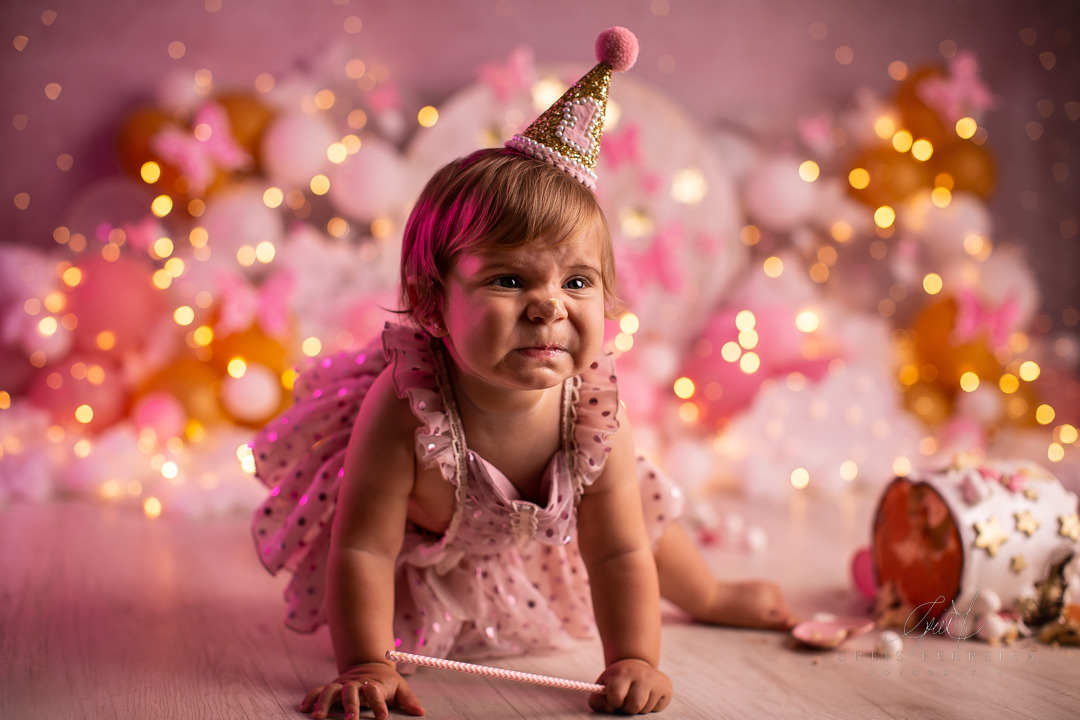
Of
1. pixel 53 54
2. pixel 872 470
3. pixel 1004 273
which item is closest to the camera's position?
pixel 872 470

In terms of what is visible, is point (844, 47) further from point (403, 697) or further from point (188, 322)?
point (403, 697)

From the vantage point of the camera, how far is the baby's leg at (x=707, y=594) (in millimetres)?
1479

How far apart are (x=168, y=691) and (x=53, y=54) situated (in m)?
2.45

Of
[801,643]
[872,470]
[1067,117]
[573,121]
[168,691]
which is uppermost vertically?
[1067,117]

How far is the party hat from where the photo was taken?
1199mm

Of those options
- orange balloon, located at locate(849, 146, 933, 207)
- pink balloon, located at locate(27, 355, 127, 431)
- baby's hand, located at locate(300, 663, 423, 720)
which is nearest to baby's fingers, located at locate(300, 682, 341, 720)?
baby's hand, located at locate(300, 663, 423, 720)

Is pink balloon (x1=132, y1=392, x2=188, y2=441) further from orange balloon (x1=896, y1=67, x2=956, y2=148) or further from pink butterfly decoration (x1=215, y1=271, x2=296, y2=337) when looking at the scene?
orange balloon (x1=896, y1=67, x2=956, y2=148)

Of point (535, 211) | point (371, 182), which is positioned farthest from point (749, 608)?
point (371, 182)

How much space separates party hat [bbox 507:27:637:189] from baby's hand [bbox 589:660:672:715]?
1.98 ft

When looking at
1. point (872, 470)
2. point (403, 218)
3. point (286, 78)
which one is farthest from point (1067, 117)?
point (286, 78)

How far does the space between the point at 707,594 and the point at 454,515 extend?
1.54ft

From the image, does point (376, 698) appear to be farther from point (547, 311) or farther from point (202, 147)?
point (202, 147)

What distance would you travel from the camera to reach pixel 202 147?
279cm

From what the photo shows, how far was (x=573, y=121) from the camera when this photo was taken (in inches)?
47.7
